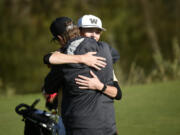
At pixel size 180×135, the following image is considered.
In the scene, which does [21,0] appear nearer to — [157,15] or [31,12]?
[31,12]

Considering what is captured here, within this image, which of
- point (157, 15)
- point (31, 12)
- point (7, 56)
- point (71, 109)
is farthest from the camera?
point (157, 15)

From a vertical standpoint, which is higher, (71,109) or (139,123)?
(71,109)

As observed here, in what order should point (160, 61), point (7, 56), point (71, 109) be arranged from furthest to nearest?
point (7, 56) → point (160, 61) → point (71, 109)

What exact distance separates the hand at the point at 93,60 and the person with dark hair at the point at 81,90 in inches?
1.7

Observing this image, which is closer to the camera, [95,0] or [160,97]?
[160,97]

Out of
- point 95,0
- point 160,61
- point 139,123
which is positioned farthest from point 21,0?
point 139,123

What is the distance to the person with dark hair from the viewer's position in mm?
3100

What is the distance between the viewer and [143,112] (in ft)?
25.7

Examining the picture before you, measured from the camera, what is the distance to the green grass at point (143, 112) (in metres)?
6.51

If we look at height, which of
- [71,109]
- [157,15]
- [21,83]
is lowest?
[21,83]

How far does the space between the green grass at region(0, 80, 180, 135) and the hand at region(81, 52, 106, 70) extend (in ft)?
10.7

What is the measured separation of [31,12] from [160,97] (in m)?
16.9

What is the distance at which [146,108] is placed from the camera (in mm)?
8203

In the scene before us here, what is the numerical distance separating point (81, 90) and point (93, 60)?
9.9 inches
